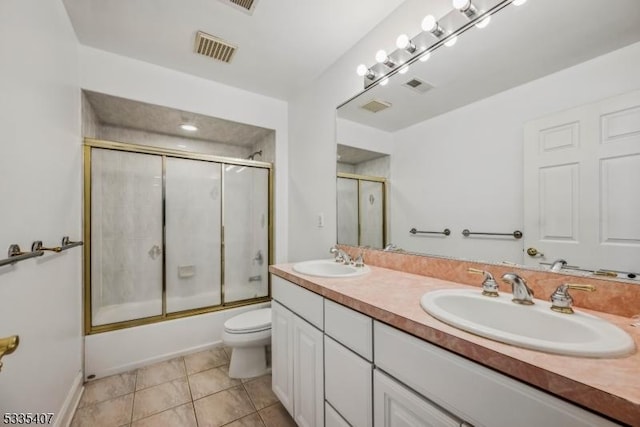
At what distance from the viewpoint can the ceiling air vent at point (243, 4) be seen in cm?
149

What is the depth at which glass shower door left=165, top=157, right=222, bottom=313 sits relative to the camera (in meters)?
2.52

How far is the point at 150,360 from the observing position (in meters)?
2.05

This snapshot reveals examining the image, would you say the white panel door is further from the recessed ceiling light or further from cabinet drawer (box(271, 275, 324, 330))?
the recessed ceiling light

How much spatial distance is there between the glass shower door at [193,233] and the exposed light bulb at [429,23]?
83.6 inches

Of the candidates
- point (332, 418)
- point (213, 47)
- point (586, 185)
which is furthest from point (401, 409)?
point (213, 47)

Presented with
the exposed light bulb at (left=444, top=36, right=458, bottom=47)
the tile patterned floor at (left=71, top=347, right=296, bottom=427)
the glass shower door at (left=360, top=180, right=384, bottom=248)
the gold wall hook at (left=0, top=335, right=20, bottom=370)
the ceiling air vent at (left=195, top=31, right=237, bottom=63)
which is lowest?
the tile patterned floor at (left=71, top=347, right=296, bottom=427)

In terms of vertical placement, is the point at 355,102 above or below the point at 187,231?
above

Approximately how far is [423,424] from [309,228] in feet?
5.71

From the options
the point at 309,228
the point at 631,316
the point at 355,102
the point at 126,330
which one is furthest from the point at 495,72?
the point at 126,330

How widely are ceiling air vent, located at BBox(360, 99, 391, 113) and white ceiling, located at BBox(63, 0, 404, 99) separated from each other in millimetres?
482

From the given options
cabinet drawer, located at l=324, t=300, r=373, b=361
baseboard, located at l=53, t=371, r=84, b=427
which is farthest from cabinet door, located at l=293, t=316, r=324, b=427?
baseboard, located at l=53, t=371, r=84, b=427

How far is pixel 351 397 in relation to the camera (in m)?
1.00

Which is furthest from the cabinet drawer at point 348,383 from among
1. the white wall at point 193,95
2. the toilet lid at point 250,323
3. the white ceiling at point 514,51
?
the white wall at point 193,95

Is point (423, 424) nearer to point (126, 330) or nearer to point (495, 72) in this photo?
point (495, 72)
